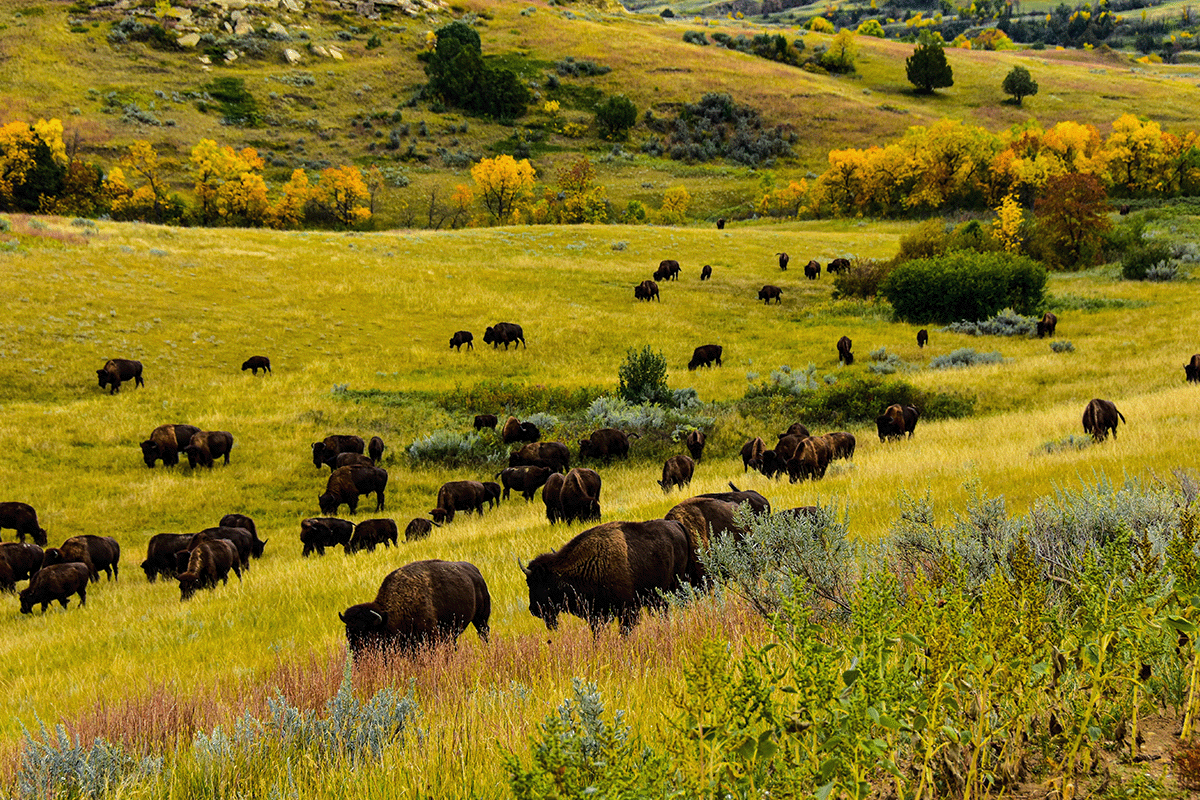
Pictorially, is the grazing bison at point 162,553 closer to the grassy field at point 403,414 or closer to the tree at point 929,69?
the grassy field at point 403,414

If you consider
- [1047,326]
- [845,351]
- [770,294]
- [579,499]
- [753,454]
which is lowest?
[753,454]

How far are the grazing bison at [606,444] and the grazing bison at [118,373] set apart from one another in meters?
17.3

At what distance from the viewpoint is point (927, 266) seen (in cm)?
3734

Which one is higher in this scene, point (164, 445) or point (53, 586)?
point (53, 586)

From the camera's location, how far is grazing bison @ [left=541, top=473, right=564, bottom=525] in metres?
14.4

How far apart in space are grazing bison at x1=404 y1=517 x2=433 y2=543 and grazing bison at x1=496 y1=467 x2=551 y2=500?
3.39 m

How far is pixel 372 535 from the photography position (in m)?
15.7

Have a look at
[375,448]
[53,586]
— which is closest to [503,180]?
[375,448]

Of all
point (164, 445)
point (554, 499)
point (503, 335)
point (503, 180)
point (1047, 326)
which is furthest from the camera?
point (503, 180)

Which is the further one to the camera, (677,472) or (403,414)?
(403,414)

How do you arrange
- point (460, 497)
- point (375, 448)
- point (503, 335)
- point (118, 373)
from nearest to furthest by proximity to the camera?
1. point (460, 497)
2. point (375, 448)
3. point (118, 373)
4. point (503, 335)

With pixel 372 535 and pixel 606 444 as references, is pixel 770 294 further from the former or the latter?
pixel 372 535

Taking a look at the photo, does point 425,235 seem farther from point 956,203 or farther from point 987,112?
point 987,112

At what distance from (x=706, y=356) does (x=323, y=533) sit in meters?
19.9
